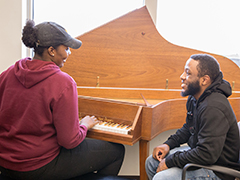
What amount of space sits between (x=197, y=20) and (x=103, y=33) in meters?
1.52

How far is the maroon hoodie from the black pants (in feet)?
0.16

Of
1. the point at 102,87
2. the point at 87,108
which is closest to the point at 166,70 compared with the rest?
the point at 102,87

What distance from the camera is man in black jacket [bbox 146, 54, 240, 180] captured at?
4.17 ft

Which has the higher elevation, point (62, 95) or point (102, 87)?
point (62, 95)

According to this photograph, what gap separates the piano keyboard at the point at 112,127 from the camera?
1.62m

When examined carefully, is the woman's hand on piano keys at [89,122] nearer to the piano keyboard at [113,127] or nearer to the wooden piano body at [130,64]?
the piano keyboard at [113,127]

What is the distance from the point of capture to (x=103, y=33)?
224 centimetres

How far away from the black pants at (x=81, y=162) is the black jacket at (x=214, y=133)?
410 millimetres

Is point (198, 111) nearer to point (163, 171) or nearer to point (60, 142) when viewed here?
point (163, 171)

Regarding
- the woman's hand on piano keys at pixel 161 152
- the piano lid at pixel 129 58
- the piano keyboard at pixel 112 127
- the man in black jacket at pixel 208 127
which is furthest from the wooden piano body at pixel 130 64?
the man in black jacket at pixel 208 127

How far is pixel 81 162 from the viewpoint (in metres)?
1.46

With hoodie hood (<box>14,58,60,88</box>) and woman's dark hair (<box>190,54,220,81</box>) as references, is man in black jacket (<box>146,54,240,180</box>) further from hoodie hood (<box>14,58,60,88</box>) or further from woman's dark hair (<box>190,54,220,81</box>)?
hoodie hood (<box>14,58,60,88</box>)

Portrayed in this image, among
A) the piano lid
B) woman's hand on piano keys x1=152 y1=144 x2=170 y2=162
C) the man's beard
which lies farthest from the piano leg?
the piano lid

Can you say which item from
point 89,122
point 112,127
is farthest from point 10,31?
point 112,127
